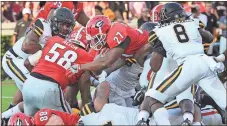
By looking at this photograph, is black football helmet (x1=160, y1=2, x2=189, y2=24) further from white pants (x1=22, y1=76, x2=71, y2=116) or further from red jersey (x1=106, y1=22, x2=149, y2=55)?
white pants (x1=22, y1=76, x2=71, y2=116)

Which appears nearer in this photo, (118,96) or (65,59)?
(65,59)

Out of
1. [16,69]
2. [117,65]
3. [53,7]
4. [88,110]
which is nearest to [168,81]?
[88,110]

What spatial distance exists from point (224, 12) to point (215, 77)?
9.19 m

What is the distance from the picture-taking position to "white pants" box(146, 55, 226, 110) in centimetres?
702

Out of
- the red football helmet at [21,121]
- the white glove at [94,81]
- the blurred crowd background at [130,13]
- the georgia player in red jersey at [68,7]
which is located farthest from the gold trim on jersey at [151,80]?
the blurred crowd background at [130,13]

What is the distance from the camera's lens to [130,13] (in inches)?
667

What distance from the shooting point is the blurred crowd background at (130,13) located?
1483cm

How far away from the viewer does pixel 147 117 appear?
23.7 ft

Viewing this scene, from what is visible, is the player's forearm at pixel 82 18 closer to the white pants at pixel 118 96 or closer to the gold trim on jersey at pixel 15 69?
the gold trim on jersey at pixel 15 69

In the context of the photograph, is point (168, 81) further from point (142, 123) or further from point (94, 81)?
point (94, 81)

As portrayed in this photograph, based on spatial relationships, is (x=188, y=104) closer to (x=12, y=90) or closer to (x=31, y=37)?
(x=31, y=37)

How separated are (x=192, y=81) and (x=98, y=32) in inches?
49.9

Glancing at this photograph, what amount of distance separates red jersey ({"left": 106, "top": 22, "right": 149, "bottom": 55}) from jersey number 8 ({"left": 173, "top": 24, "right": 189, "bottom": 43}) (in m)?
0.66

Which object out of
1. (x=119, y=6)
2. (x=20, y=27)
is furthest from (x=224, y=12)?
(x=20, y=27)
